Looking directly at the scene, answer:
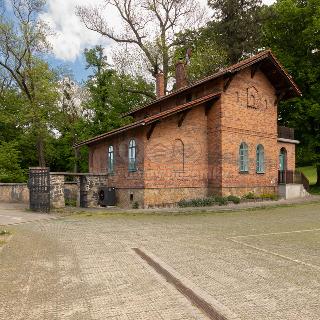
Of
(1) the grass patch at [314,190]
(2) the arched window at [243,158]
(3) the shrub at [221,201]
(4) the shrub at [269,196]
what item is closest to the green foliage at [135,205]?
(3) the shrub at [221,201]

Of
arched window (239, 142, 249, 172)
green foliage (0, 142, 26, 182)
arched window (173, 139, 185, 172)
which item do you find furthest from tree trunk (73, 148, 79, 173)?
arched window (239, 142, 249, 172)

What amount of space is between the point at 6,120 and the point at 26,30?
349 inches

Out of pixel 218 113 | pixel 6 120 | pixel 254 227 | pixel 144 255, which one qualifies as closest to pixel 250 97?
pixel 218 113

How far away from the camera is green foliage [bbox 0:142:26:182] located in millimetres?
32997

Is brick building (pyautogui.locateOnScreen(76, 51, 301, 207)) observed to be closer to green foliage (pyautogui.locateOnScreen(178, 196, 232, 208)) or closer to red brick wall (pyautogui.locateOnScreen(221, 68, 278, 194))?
red brick wall (pyautogui.locateOnScreen(221, 68, 278, 194))

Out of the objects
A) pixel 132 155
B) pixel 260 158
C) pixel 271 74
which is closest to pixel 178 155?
pixel 132 155

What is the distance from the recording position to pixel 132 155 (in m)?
20.9

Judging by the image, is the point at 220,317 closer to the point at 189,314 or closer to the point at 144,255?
the point at 189,314

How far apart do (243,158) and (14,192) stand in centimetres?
1559

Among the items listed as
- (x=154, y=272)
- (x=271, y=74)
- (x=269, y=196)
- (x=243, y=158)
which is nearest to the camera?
(x=154, y=272)

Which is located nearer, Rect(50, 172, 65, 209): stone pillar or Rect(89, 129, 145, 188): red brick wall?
Rect(50, 172, 65, 209): stone pillar

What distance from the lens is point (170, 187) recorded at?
20.6 metres

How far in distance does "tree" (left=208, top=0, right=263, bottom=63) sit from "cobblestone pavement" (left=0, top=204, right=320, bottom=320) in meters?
27.1

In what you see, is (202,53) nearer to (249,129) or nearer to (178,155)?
(249,129)
